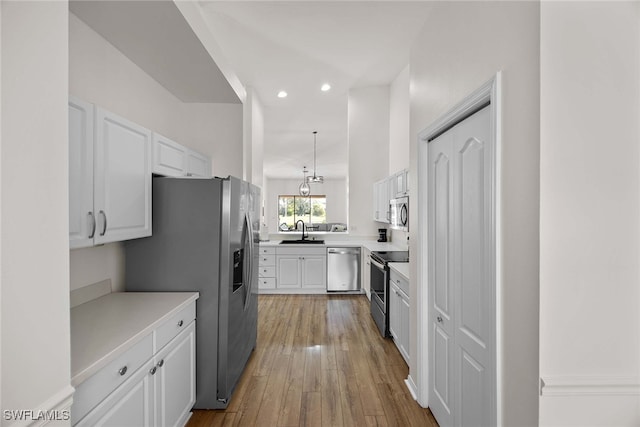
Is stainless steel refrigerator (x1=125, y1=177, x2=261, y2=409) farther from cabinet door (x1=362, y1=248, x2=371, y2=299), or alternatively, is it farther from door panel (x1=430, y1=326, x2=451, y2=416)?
cabinet door (x1=362, y1=248, x2=371, y2=299)

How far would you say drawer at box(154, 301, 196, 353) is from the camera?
168 centimetres

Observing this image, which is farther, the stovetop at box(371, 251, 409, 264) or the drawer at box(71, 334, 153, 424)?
the stovetop at box(371, 251, 409, 264)

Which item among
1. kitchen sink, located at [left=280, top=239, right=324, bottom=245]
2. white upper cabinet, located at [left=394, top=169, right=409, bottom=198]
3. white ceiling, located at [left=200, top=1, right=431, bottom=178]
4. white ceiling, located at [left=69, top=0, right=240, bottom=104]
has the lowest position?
kitchen sink, located at [left=280, top=239, right=324, bottom=245]

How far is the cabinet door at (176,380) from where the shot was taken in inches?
67.1

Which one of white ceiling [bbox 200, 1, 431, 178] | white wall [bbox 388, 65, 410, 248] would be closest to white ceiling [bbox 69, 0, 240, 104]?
white ceiling [bbox 200, 1, 431, 178]

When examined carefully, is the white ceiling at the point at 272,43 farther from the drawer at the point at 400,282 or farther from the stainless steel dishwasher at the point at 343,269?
the stainless steel dishwasher at the point at 343,269

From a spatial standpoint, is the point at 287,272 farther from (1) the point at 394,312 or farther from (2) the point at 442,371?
(2) the point at 442,371

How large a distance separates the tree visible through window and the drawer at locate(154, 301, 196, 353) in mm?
11054

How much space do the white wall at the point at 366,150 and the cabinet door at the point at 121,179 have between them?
3.75 metres
